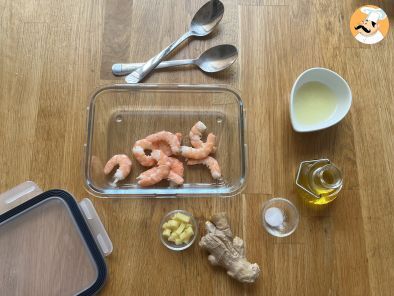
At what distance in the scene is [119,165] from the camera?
0.87m

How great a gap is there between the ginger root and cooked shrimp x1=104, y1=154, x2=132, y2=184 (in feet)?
0.75

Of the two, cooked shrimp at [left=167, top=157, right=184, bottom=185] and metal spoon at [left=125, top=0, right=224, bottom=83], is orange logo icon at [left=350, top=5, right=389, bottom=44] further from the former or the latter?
cooked shrimp at [left=167, top=157, right=184, bottom=185]

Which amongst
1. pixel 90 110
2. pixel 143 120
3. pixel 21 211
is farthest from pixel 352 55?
pixel 21 211

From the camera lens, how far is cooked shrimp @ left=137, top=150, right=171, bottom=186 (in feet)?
2.76

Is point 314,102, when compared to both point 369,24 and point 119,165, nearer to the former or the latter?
point 369,24

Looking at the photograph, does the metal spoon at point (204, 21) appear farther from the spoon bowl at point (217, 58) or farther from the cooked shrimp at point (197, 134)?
the cooked shrimp at point (197, 134)

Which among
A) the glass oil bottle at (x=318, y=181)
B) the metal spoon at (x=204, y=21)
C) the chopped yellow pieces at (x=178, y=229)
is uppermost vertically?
the metal spoon at (x=204, y=21)

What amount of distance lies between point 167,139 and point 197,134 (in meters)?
0.07

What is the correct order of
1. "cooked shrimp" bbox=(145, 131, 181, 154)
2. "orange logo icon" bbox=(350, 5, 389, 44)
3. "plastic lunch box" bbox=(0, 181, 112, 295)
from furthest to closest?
"orange logo icon" bbox=(350, 5, 389, 44)
"cooked shrimp" bbox=(145, 131, 181, 154)
"plastic lunch box" bbox=(0, 181, 112, 295)

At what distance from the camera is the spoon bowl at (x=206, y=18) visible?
3.06ft

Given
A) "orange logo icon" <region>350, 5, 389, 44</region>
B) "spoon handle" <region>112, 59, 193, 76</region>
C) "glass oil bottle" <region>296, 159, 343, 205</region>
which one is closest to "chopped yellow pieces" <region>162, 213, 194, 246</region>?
"glass oil bottle" <region>296, 159, 343, 205</region>

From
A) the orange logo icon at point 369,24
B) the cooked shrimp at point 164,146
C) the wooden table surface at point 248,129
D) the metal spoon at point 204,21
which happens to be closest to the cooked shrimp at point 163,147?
the cooked shrimp at point 164,146

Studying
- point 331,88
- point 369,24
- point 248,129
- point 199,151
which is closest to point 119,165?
point 199,151

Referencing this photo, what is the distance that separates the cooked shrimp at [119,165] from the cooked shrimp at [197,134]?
16 cm
